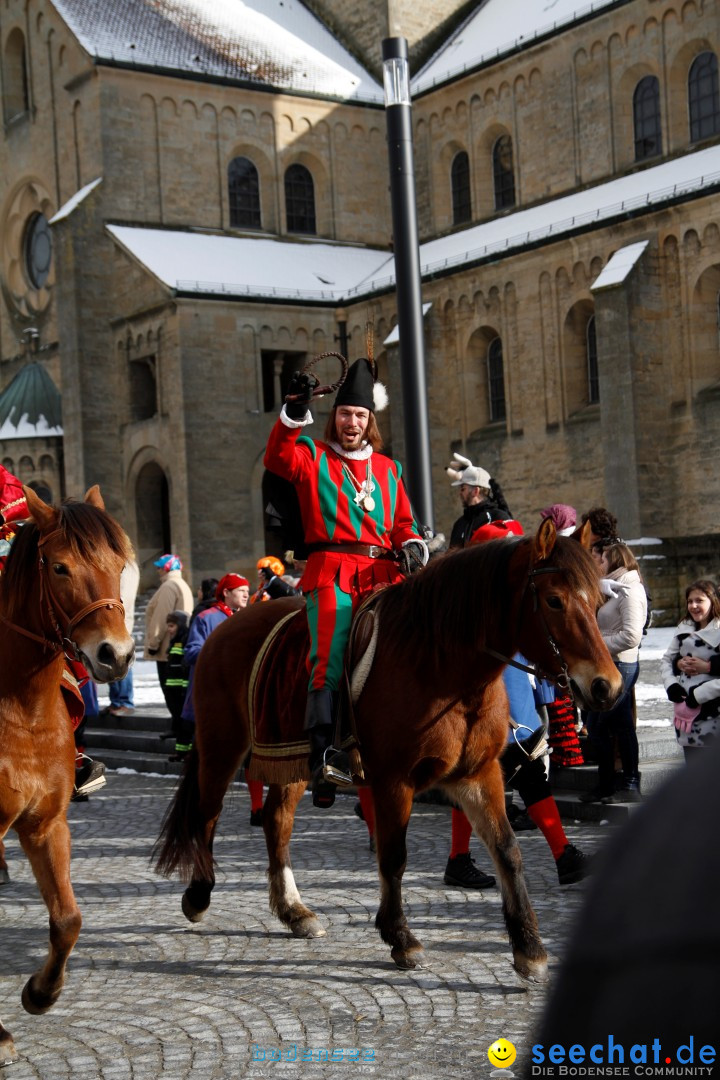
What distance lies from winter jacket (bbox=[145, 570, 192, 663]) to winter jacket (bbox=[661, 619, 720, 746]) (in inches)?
306

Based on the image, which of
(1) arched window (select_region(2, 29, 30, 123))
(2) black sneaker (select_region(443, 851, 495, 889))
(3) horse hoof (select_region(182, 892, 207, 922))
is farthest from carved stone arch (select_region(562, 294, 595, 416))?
(3) horse hoof (select_region(182, 892, 207, 922))

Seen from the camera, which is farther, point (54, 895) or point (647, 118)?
point (647, 118)

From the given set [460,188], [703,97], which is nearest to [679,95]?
[703,97]

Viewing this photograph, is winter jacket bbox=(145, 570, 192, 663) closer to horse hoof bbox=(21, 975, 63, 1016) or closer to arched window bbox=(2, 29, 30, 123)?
horse hoof bbox=(21, 975, 63, 1016)

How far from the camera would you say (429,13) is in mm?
39719

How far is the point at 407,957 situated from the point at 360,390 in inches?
96.1

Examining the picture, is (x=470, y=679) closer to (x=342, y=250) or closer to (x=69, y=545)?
(x=69, y=545)

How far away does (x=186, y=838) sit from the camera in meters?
6.09

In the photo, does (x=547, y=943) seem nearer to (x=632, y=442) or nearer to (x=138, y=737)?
(x=138, y=737)

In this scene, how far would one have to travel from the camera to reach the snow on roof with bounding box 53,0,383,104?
36.2 m

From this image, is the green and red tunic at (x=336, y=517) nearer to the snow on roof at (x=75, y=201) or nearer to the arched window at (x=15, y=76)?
the snow on roof at (x=75, y=201)

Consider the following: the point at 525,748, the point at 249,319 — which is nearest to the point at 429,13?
the point at 249,319

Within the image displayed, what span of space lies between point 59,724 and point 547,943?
87.1 inches

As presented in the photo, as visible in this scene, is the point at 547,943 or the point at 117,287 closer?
the point at 547,943
